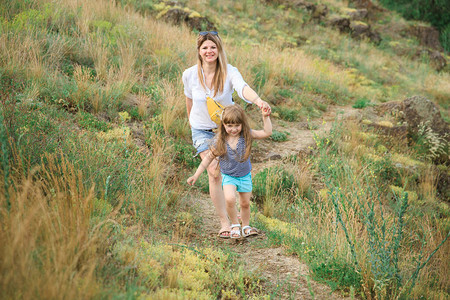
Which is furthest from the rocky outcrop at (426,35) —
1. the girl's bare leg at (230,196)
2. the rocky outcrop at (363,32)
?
the girl's bare leg at (230,196)

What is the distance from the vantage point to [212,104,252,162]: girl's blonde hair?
11.4ft

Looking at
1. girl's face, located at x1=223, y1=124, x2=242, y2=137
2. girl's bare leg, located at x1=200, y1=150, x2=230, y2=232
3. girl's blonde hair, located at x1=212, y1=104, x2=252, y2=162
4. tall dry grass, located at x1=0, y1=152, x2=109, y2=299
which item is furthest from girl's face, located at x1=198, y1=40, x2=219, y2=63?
tall dry grass, located at x1=0, y1=152, x2=109, y2=299

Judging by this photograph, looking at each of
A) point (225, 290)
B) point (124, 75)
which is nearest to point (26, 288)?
point (225, 290)

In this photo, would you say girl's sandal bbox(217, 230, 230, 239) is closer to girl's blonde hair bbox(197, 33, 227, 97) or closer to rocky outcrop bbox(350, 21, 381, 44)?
girl's blonde hair bbox(197, 33, 227, 97)

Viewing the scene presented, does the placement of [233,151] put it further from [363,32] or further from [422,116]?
[363,32]

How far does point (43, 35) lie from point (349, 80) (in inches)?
388

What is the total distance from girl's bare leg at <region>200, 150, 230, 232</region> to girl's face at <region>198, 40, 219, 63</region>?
0.99 m

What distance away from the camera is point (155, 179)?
13.8 ft

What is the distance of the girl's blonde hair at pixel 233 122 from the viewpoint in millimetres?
3486

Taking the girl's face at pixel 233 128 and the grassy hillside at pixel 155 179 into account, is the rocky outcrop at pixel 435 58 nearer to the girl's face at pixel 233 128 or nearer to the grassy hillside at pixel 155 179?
the grassy hillside at pixel 155 179

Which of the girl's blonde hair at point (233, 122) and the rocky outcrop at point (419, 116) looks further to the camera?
the rocky outcrop at point (419, 116)

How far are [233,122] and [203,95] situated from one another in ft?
1.64

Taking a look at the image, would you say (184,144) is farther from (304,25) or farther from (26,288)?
(304,25)

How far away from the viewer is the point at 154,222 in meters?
3.68
